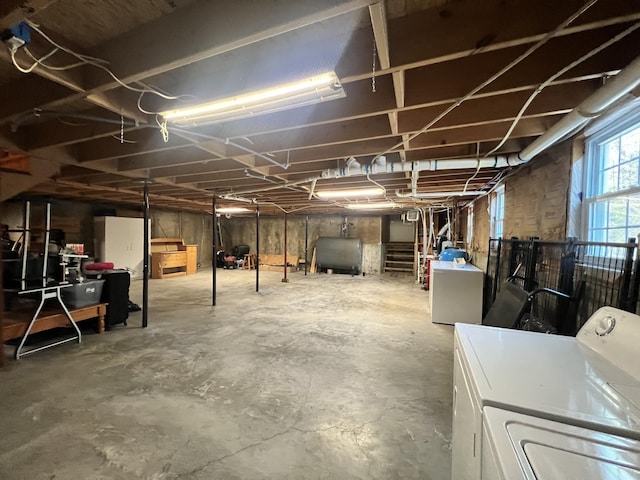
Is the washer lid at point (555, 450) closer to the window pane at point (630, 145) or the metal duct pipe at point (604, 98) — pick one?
the metal duct pipe at point (604, 98)

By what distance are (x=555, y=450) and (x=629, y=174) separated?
1.83m

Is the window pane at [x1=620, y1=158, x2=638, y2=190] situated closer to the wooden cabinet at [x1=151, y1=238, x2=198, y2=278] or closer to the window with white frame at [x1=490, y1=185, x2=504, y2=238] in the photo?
the window with white frame at [x1=490, y1=185, x2=504, y2=238]

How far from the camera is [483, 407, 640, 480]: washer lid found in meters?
0.60

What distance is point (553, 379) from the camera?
0.97m

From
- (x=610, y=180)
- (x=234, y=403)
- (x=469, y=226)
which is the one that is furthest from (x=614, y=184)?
(x=469, y=226)

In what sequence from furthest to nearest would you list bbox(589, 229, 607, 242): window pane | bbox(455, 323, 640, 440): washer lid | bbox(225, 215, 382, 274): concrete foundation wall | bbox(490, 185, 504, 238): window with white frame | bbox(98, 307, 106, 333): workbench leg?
bbox(225, 215, 382, 274): concrete foundation wall
bbox(490, 185, 504, 238): window with white frame
bbox(98, 307, 106, 333): workbench leg
bbox(589, 229, 607, 242): window pane
bbox(455, 323, 640, 440): washer lid

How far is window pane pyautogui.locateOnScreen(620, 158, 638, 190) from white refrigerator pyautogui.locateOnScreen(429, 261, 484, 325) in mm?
2540

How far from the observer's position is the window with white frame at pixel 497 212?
3.94 meters

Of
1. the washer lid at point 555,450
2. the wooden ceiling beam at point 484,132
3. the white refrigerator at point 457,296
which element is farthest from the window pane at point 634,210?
the white refrigerator at point 457,296

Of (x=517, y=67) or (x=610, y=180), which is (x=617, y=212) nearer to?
(x=610, y=180)

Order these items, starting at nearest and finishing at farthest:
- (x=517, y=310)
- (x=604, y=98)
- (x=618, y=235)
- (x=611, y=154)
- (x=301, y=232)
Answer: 1. (x=604, y=98)
2. (x=618, y=235)
3. (x=611, y=154)
4. (x=517, y=310)
5. (x=301, y=232)

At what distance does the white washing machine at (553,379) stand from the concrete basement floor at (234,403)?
77 centimetres

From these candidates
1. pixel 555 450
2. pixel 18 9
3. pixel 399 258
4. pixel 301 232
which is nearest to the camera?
pixel 555 450

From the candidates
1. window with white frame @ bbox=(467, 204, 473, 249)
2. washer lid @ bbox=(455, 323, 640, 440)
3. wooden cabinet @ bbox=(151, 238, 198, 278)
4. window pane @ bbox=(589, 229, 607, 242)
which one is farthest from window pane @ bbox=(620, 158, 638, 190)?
wooden cabinet @ bbox=(151, 238, 198, 278)
